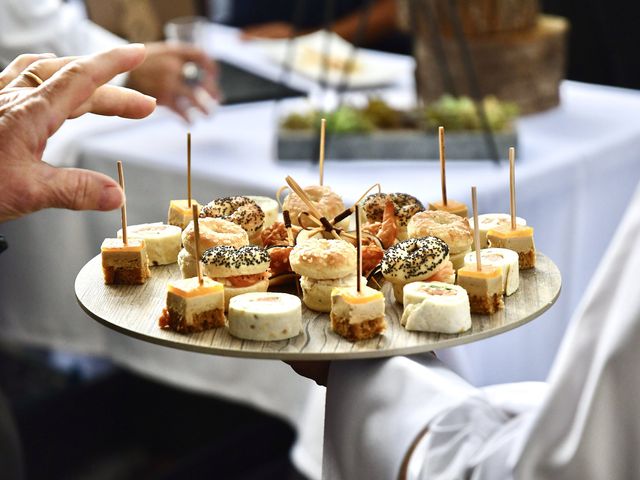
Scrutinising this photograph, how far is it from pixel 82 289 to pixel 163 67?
172 cm

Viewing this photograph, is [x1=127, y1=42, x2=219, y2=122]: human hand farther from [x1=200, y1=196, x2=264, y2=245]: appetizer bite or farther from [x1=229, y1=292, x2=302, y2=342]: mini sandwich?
[x1=229, y1=292, x2=302, y2=342]: mini sandwich

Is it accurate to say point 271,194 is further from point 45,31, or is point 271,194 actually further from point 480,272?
point 45,31

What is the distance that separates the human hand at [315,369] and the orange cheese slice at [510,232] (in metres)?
0.38

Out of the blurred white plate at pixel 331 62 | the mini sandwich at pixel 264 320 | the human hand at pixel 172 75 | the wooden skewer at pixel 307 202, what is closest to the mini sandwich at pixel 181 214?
the wooden skewer at pixel 307 202

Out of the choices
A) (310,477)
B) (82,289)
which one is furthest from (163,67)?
(82,289)

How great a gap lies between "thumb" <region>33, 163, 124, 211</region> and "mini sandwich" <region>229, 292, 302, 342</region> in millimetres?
227

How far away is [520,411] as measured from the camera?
120 cm

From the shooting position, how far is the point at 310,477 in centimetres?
229

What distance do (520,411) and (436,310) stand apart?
0.56 feet

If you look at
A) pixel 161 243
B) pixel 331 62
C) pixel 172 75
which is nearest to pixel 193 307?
pixel 161 243

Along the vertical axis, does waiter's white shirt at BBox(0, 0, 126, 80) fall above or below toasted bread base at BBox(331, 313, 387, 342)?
above

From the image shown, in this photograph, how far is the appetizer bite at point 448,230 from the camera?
1.51 meters

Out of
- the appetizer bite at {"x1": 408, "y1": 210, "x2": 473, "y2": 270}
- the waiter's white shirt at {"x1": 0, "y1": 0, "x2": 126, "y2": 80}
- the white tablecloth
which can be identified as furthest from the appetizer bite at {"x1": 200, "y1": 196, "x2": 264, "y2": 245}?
the waiter's white shirt at {"x1": 0, "y1": 0, "x2": 126, "y2": 80}

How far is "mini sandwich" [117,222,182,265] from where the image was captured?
158 centimetres
